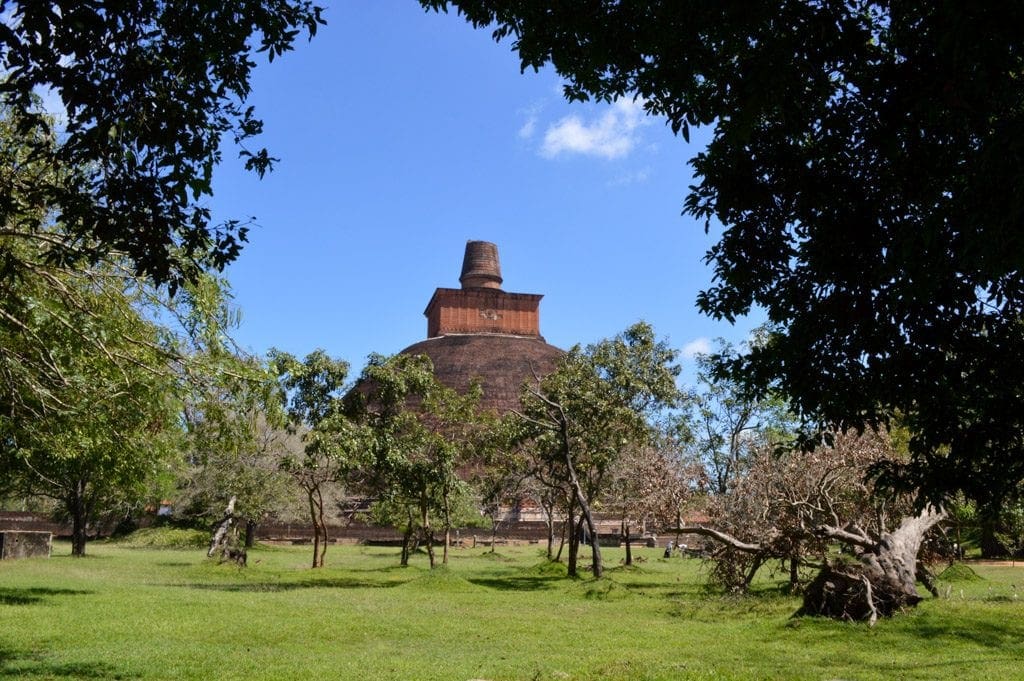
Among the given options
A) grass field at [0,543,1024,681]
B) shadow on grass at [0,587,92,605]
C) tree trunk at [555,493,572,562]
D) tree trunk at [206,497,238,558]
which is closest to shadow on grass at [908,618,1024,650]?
grass field at [0,543,1024,681]

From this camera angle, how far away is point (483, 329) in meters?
76.3

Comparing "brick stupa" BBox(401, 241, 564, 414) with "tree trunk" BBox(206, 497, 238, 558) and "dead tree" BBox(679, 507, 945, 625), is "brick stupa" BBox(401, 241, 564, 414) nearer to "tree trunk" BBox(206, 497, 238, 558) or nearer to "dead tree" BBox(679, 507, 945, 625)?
"tree trunk" BBox(206, 497, 238, 558)

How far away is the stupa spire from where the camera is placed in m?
77.8

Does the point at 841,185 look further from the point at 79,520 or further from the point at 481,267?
the point at 481,267

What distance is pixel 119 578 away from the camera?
19438 millimetres

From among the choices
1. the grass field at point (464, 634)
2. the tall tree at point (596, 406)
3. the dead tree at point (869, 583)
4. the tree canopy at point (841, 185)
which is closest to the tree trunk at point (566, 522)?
the tall tree at point (596, 406)

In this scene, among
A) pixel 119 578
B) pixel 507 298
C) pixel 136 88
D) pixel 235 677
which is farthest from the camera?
pixel 507 298

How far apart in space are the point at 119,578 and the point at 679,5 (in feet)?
62.7

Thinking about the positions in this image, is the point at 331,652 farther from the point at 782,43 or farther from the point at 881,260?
the point at 782,43

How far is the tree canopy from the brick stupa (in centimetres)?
5691

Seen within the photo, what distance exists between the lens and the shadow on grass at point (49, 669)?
316 inches

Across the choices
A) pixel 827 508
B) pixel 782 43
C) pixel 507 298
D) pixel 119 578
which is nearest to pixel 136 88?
pixel 782 43

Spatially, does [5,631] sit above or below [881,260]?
below

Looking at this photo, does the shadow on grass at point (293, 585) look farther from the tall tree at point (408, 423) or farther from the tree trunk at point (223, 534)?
the tree trunk at point (223, 534)
